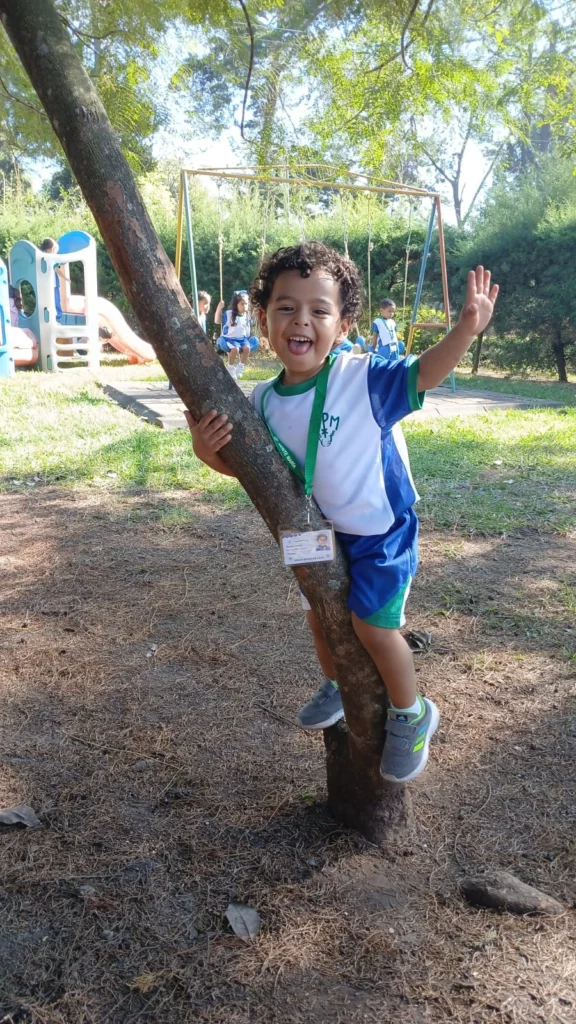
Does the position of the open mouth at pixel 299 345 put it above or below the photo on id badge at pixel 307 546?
above

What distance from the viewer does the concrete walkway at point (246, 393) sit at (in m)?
8.84

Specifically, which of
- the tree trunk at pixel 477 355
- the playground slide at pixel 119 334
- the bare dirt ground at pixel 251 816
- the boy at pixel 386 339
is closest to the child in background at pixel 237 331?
the boy at pixel 386 339

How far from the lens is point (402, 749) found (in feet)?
6.47

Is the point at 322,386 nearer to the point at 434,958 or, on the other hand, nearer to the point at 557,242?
the point at 434,958

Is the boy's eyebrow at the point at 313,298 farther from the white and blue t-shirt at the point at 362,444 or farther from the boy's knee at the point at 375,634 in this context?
the boy's knee at the point at 375,634

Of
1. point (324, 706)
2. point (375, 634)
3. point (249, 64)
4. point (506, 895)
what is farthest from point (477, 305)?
point (249, 64)

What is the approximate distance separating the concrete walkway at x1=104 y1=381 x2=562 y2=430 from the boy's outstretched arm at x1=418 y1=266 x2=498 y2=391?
661 cm

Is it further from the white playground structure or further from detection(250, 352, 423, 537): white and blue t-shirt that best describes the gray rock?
→ the white playground structure

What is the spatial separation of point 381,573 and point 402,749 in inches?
18.6

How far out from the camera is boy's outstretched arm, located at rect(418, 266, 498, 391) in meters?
1.73

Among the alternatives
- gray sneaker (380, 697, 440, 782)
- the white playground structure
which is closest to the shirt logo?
gray sneaker (380, 697, 440, 782)

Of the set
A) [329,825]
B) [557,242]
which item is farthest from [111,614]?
[557,242]

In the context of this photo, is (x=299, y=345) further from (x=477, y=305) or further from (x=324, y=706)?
(x=324, y=706)

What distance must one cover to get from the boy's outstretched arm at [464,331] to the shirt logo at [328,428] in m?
0.24
